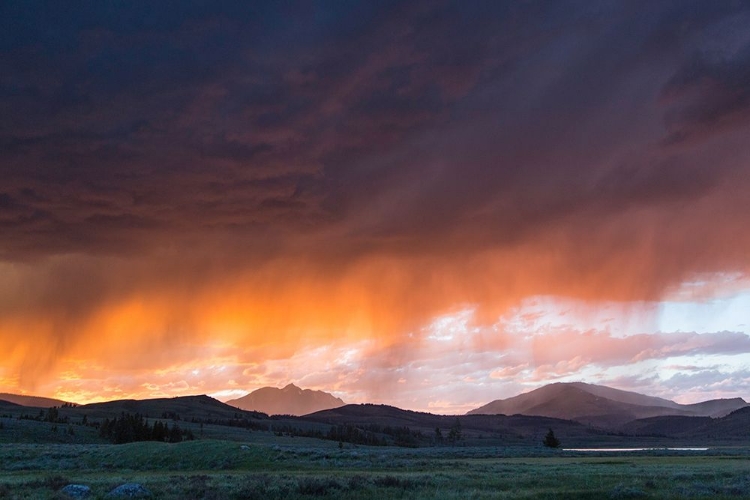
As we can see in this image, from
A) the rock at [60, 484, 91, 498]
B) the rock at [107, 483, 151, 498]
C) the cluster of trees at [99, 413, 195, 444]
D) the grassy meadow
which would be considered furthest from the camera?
the cluster of trees at [99, 413, 195, 444]

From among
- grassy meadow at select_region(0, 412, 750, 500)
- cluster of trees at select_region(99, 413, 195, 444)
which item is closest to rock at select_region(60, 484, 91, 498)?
grassy meadow at select_region(0, 412, 750, 500)

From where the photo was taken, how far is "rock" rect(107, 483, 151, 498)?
92.4ft

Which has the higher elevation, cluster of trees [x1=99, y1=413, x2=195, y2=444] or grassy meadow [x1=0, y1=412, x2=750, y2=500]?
cluster of trees [x1=99, y1=413, x2=195, y2=444]

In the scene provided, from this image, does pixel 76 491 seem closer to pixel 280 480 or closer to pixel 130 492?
pixel 130 492

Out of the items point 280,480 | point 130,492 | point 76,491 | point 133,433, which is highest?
point 133,433

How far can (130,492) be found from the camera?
28641 mm

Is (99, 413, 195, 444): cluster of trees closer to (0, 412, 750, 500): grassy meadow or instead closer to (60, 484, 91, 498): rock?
(0, 412, 750, 500): grassy meadow

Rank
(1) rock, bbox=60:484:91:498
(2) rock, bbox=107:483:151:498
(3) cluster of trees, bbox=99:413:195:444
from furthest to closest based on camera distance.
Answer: (3) cluster of trees, bbox=99:413:195:444 → (1) rock, bbox=60:484:91:498 → (2) rock, bbox=107:483:151:498

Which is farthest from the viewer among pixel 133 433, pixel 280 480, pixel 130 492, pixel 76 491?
pixel 133 433

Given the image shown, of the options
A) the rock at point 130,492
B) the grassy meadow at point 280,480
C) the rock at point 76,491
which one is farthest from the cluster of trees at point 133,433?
the rock at point 130,492

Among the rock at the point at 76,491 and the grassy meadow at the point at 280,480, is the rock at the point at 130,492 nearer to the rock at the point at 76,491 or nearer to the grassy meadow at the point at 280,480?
the grassy meadow at the point at 280,480

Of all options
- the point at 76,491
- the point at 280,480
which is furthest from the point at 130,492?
the point at 280,480

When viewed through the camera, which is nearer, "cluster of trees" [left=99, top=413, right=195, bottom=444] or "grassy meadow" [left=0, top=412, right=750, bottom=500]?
"grassy meadow" [left=0, top=412, right=750, bottom=500]

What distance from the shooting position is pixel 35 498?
27188 millimetres
